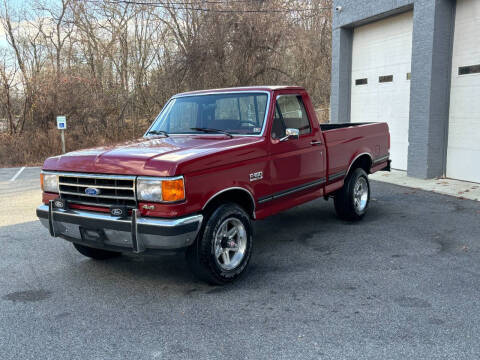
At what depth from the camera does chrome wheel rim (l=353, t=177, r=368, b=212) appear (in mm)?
6963

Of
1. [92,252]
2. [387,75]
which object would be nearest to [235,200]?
[92,252]

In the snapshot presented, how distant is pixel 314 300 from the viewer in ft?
13.7

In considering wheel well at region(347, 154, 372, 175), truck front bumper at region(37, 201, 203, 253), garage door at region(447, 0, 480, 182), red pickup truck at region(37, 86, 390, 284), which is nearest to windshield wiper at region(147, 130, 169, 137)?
red pickup truck at region(37, 86, 390, 284)

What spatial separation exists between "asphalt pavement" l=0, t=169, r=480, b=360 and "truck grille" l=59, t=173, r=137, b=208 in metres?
0.91

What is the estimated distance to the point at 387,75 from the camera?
12.6 meters

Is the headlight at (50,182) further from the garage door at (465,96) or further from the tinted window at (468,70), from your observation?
the tinted window at (468,70)

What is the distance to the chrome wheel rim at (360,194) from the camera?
22.8ft

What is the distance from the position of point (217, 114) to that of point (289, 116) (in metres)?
0.91

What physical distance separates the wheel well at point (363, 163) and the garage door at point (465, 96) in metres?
4.00

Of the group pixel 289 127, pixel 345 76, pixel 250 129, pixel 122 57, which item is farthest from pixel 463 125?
pixel 122 57

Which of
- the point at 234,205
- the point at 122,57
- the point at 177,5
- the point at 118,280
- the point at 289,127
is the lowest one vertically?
the point at 118,280

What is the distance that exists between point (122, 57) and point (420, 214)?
20139 millimetres

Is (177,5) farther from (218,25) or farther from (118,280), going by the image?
(118,280)

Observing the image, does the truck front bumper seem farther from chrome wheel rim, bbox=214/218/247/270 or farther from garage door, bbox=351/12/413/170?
garage door, bbox=351/12/413/170
